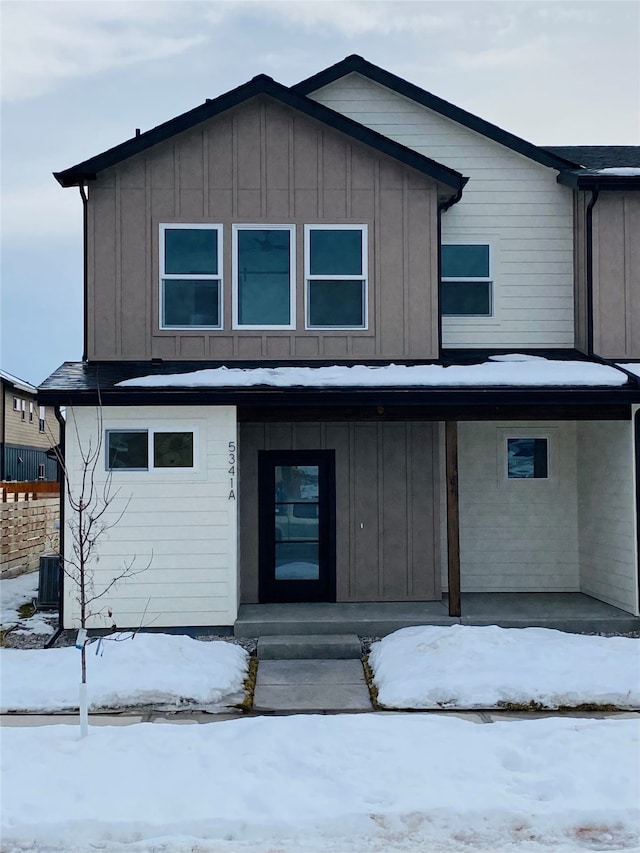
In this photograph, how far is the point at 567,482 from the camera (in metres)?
10.4

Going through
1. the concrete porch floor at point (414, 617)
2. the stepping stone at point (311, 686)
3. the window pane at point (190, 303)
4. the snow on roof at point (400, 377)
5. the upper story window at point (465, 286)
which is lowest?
the stepping stone at point (311, 686)

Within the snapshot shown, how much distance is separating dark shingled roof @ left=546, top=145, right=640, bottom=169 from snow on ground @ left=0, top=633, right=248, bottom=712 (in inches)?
355

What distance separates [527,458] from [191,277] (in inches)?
210

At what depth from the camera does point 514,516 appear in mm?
10375

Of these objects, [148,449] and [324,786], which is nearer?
[324,786]

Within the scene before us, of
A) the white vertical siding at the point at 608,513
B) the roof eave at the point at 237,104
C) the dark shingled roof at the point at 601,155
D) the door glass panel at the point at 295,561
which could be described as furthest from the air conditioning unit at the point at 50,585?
the dark shingled roof at the point at 601,155

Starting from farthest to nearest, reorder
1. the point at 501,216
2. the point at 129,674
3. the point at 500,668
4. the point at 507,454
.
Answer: the point at 501,216, the point at 507,454, the point at 500,668, the point at 129,674

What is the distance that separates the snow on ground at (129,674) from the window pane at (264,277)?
13.8 ft

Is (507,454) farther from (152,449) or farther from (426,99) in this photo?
Answer: (426,99)

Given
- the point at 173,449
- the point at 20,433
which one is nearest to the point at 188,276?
the point at 173,449

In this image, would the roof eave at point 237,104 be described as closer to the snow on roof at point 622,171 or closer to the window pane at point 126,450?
the snow on roof at point 622,171

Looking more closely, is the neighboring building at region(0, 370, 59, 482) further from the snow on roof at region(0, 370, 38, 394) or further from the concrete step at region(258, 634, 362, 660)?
the concrete step at region(258, 634, 362, 660)

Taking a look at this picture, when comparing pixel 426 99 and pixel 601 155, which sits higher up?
pixel 426 99

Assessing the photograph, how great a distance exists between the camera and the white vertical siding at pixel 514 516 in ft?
33.9
